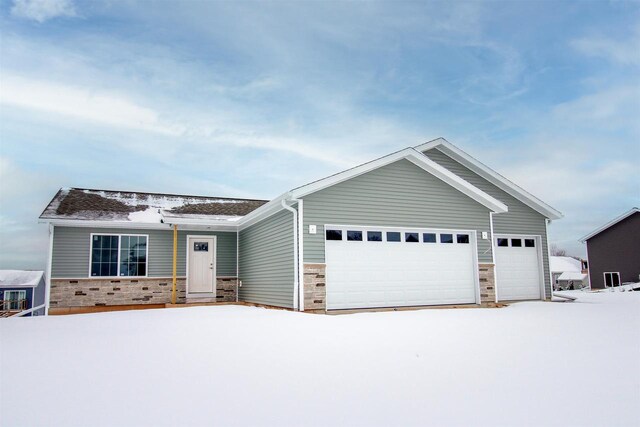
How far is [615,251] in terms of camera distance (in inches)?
1145

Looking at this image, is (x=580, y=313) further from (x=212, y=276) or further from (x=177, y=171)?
(x=177, y=171)

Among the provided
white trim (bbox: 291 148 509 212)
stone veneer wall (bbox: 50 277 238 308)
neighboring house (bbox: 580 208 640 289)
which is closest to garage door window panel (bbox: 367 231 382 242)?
white trim (bbox: 291 148 509 212)

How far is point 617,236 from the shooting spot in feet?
94.8

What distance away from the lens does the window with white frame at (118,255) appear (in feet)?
50.0

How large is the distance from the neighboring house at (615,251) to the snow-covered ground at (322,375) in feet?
75.9

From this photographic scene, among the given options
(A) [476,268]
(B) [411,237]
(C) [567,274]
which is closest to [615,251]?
(A) [476,268]

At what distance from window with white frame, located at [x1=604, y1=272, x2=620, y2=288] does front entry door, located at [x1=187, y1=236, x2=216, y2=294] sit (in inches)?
991

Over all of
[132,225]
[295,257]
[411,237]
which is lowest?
[295,257]

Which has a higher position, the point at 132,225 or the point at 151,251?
the point at 132,225

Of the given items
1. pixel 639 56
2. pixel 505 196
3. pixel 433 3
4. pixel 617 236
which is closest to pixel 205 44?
pixel 433 3

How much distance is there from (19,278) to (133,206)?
2827 cm

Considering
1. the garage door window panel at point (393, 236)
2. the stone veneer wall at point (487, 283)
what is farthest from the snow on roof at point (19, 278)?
the stone veneer wall at point (487, 283)

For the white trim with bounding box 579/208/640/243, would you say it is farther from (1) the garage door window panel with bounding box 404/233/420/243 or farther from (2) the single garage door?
(1) the garage door window panel with bounding box 404/233/420/243

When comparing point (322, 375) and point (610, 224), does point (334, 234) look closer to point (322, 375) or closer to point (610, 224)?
point (322, 375)
